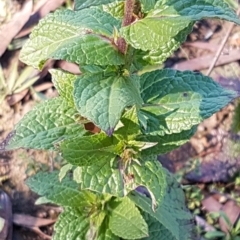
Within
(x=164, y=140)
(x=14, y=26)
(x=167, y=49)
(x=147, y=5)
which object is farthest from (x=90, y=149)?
(x=14, y=26)

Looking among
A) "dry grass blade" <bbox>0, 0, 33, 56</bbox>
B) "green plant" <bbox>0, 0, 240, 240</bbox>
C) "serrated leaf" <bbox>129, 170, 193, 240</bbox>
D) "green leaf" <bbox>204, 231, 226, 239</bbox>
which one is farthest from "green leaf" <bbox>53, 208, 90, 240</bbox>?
"dry grass blade" <bbox>0, 0, 33, 56</bbox>

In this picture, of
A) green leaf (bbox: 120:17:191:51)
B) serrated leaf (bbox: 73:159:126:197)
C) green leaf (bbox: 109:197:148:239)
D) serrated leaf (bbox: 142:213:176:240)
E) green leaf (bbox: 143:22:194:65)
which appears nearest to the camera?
green leaf (bbox: 120:17:191:51)

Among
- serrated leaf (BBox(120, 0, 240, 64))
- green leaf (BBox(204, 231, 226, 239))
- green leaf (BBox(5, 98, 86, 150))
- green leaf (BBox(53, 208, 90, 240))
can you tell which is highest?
serrated leaf (BBox(120, 0, 240, 64))

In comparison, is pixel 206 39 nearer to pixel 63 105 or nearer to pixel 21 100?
pixel 21 100

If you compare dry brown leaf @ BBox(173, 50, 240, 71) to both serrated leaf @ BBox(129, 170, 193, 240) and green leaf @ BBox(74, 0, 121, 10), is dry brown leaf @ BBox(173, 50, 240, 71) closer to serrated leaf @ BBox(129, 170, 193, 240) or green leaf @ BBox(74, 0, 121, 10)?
serrated leaf @ BBox(129, 170, 193, 240)

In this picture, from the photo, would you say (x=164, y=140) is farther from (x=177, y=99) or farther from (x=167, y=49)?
(x=167, y=49)

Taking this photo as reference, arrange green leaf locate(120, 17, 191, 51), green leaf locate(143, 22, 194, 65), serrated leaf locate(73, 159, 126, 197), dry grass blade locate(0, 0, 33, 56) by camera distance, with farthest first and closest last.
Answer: dry grass blade locate(0, 0, 33, 56), serrated leaf locate(73, 159, 126, 197), green leaf locate(143, 22, 194, 65), green leaf locate(120, 17, 191, 51)

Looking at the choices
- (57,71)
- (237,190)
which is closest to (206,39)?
(237,190)
